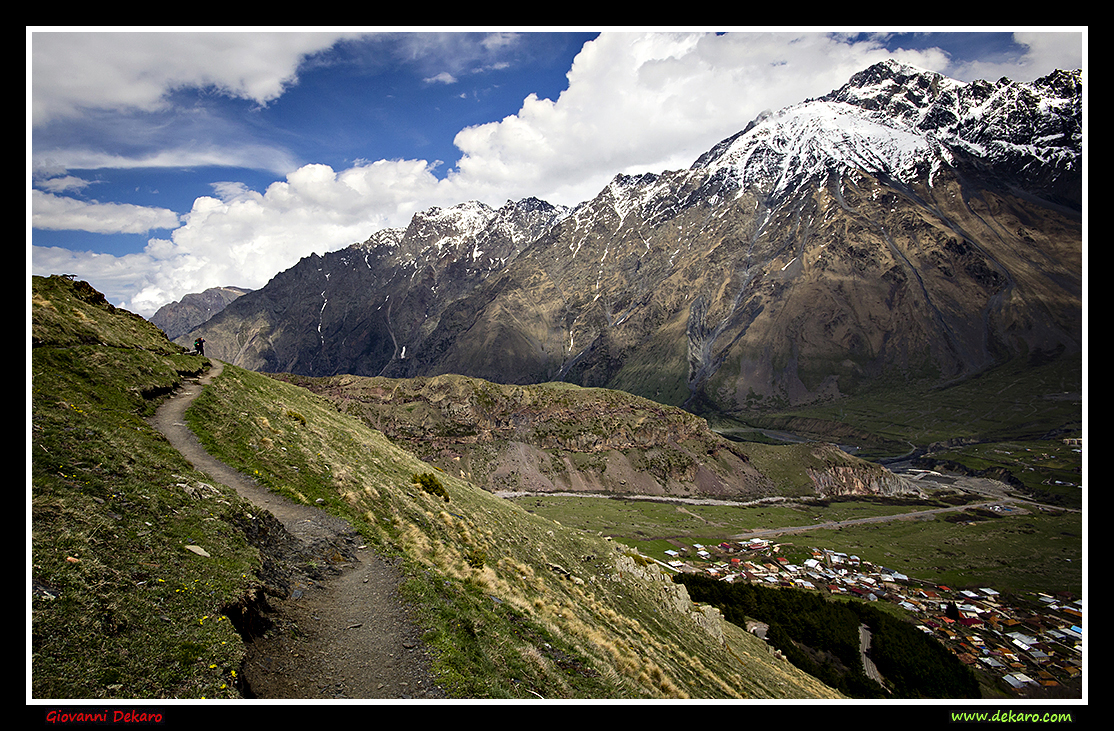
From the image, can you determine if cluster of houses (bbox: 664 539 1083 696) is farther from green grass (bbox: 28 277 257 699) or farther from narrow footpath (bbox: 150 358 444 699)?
green grass (bbox: 28 277 257 699)

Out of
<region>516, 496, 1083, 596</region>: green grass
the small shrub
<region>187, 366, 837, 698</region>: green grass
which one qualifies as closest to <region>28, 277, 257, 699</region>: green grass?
<region>187, 366, 837, 698</region>: green grass

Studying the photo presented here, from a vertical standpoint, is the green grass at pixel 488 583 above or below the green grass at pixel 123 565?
below

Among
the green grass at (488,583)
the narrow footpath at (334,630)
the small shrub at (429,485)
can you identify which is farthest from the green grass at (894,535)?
the narrow footpath at (334,630)

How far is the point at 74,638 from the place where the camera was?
8.52 metres

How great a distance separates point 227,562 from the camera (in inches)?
512

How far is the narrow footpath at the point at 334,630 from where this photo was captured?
10797mm

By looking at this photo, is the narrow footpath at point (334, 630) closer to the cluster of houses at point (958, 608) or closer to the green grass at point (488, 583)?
the green grass at point (488, 583)

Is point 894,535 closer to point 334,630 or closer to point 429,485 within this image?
point 429,485

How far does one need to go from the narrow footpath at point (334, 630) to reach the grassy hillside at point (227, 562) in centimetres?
67

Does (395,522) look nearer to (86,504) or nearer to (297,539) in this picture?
(297,539)

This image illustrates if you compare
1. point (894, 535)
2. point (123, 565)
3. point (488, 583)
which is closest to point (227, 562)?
point (123, 565)

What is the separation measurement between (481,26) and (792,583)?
135 meters

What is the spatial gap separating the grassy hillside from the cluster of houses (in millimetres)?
88233
